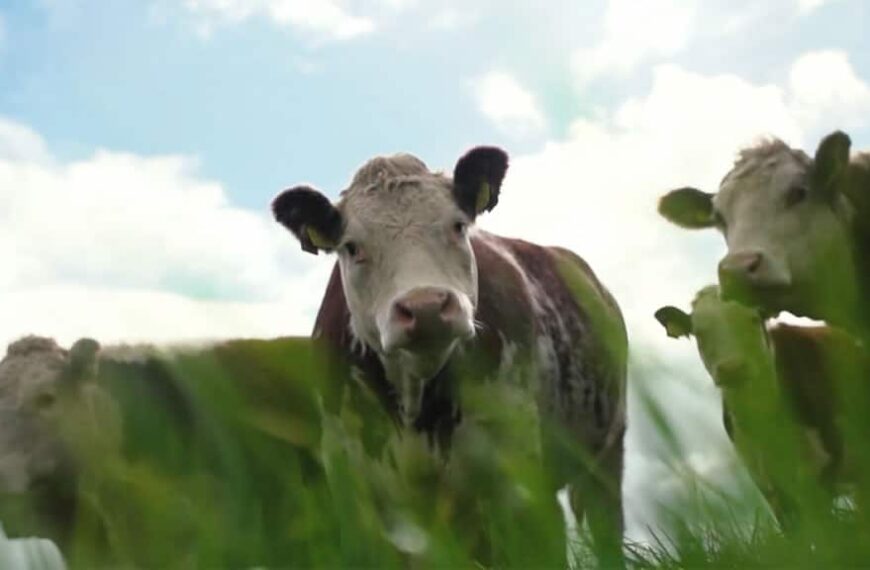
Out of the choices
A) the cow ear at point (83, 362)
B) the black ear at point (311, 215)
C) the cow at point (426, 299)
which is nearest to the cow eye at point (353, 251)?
the cow at point (426, 299)

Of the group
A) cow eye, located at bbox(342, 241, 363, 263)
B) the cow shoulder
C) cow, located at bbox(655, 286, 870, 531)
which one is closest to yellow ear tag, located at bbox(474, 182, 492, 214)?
the cow shoulder

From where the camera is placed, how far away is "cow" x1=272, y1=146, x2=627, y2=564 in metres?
5.58

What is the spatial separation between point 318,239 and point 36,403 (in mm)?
2724

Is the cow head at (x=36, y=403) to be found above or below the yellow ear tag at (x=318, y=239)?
below

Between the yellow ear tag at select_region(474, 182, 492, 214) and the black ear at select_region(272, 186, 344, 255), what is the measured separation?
74 centimetres

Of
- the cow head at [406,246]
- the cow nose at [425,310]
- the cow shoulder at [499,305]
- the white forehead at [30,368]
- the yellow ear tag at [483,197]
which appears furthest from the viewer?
the white forehead at [30,368]

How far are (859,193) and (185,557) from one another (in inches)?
237

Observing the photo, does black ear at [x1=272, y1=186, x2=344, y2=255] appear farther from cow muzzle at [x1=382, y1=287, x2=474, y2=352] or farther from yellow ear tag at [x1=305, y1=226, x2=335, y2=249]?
cow muzzle at [x1=382, y1=287, x2=474, y2=352]

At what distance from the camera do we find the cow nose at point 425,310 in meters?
5.31

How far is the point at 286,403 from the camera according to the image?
4852 millimetres

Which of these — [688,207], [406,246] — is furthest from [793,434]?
[688,207]

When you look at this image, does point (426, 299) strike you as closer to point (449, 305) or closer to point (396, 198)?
point (449, 305)

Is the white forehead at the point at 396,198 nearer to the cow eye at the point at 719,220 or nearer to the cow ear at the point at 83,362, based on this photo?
the cow eye at the point at 719,220

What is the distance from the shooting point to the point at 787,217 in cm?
659
